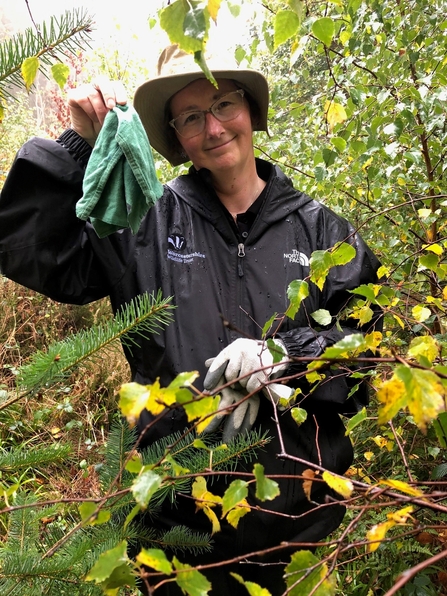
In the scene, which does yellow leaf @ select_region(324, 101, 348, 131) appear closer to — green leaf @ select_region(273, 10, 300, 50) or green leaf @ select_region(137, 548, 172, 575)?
green leaf @ select_region(273, 10, 300, 50)

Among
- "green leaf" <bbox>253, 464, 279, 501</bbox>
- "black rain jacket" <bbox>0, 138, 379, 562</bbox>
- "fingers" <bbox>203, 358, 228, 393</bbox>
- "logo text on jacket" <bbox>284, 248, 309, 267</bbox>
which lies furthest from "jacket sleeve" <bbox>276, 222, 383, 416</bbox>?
"green leaf" <bbox>253, 464, 279, 501</bbox>

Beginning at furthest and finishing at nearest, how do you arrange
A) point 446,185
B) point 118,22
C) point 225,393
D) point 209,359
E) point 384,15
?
point 118,22 → point 446,185 → point 384,15 → point 209,359 → point 225,393

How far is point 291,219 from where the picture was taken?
178 cm

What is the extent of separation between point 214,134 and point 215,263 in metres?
0.53

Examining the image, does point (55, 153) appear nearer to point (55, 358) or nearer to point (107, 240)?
point (107, 240)

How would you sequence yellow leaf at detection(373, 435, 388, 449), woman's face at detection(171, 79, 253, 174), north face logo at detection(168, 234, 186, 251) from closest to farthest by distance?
north face logo at detection(168, 234, 186, 251) → woman's face at detection(171, 79, 253, 174) → yellow leaf at detection(373, 435, 388, 449)

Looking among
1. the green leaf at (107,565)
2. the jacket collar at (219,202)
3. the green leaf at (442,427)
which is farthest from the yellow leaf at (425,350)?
the jacket collar at (219,202)

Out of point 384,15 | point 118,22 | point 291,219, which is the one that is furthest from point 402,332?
point 118,22

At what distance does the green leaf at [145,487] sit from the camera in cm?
58

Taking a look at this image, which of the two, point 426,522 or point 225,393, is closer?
point 225,393

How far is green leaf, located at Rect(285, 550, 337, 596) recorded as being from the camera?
619 millimetres

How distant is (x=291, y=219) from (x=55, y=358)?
1.21m

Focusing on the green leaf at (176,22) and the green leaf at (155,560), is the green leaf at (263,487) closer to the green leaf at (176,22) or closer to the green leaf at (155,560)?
the green leaf at (155,560)

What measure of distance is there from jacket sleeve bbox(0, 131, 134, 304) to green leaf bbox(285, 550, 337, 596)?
114cm
